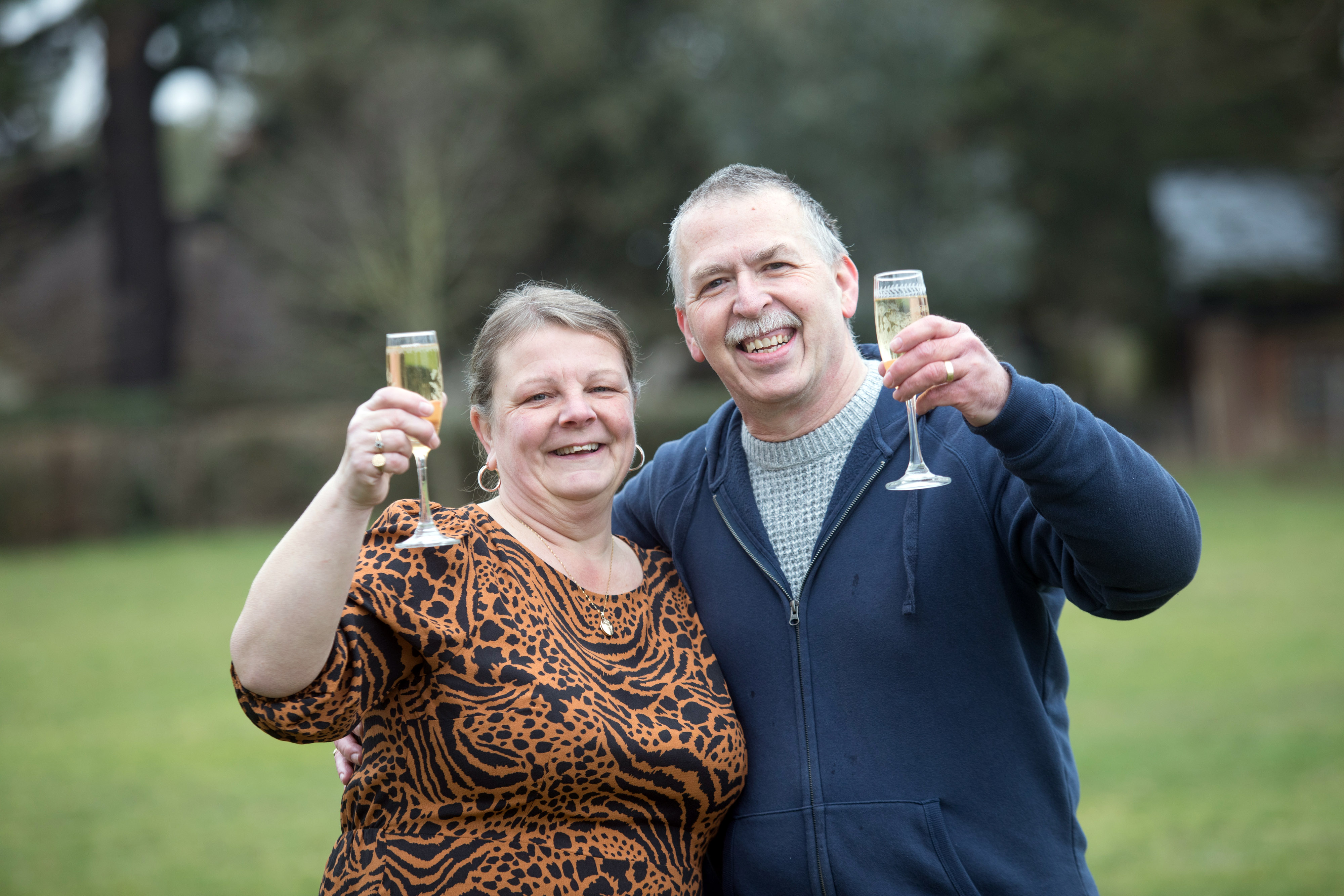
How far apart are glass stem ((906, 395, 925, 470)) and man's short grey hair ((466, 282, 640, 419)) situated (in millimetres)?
814

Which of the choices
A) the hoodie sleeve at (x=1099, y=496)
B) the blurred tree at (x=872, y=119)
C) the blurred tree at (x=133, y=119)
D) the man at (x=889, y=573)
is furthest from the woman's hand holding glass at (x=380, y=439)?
the blurred tree at (x=133, y=119)

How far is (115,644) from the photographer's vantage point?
44.9 feet

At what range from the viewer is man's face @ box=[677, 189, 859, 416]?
3.25m

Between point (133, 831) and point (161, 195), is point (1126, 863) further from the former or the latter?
point (161, 195)

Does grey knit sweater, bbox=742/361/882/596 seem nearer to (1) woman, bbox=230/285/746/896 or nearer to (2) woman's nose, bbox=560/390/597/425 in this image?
(1) woman, bbox=230/285/746/896

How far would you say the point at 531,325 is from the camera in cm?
316

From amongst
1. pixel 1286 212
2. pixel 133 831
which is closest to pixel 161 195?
pixel 133 831


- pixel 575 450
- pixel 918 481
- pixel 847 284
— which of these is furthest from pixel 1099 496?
pixel 575 450

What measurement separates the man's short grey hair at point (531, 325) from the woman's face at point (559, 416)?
0.02m

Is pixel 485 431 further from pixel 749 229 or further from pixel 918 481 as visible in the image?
pixel 918 481

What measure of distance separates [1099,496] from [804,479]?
101 centimetres

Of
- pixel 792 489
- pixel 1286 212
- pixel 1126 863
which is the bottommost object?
pixel 1126 863

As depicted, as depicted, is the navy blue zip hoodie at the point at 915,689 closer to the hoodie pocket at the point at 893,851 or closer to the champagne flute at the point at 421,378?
the hoodie pocket at the point at 893,851

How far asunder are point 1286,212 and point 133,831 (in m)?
29.1
